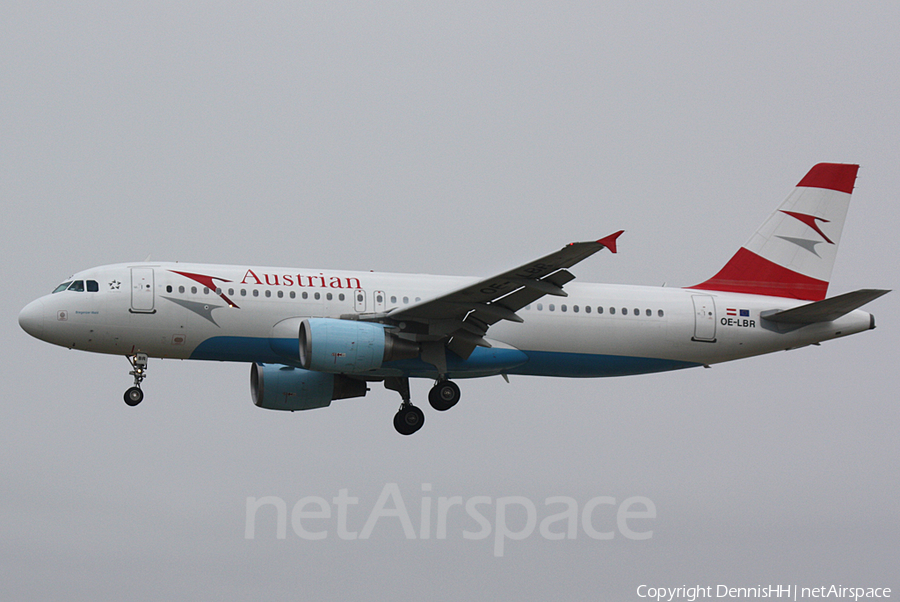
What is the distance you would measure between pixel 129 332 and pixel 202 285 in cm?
222

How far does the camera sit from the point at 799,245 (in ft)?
117

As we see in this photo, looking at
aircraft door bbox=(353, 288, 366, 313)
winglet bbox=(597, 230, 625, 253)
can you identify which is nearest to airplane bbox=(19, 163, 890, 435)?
aircraft door bbox=(353, 288, 366, 313)

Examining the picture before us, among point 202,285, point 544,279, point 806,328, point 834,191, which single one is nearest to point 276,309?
point 202,285

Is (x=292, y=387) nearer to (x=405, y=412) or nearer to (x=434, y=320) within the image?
(x=405, y=412)

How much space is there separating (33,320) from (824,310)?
2166 centimetres

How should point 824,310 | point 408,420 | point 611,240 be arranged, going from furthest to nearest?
point 408,420 → point 824,310 → point 611,240

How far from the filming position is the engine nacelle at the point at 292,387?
3353cm

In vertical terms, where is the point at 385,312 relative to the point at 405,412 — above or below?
above

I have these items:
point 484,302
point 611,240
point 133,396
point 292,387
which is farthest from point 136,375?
point 611,240

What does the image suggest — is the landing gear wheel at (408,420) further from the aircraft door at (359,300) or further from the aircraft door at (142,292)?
the aircraft door at (142,292)

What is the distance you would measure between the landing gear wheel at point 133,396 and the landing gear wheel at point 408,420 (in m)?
7.49

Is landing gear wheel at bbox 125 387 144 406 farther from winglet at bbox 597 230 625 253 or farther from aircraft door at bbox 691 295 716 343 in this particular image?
aircraft door at bbox 691 295 716 343

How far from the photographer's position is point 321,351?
28.8 meters

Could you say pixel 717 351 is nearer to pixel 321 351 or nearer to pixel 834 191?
pixel 834 191
